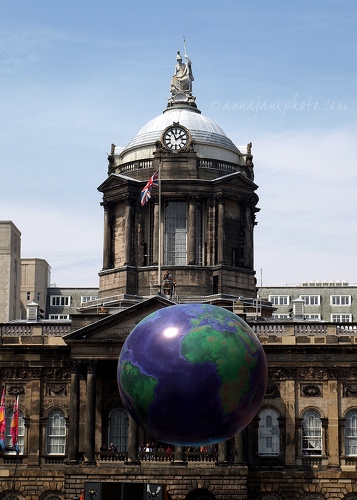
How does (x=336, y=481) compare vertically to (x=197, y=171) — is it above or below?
below

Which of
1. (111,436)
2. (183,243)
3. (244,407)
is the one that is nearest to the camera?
(244,407)

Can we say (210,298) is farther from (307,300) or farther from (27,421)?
(307,300)

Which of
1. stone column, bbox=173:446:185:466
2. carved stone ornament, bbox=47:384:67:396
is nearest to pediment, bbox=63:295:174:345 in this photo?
carved stone ornament, bbox=47:384:67:396

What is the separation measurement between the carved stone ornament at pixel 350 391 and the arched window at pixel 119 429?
11.7m

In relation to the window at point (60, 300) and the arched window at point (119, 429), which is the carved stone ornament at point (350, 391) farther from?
the window at point (60, 300)

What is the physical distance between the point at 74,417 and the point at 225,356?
36.6m

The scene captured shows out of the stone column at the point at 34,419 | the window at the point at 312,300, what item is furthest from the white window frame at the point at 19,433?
the window at the point at 312,300

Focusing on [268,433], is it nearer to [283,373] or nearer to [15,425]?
[283,373]

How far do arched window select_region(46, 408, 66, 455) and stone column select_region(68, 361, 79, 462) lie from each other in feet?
5.64

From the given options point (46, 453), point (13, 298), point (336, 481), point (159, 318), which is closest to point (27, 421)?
point (46, 453)

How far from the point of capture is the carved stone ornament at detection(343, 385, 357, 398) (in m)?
62.8

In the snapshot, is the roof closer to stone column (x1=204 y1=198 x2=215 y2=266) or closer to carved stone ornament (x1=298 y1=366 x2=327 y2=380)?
stone column (x1=204 y1=198 x2=215 y2=266)

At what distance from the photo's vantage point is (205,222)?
229 feet

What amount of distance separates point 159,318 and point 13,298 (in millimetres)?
87294
